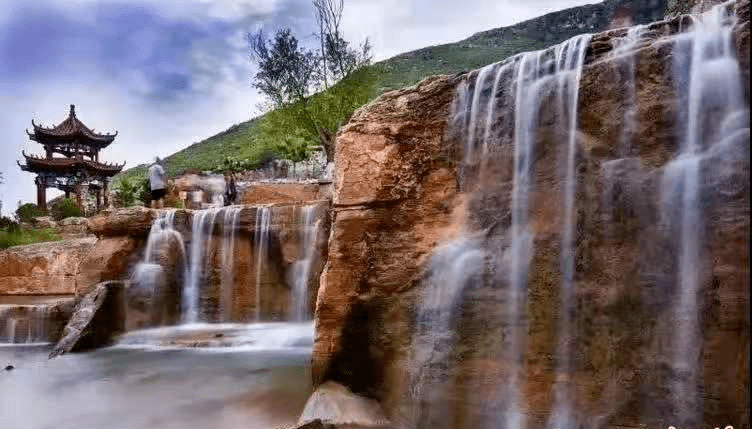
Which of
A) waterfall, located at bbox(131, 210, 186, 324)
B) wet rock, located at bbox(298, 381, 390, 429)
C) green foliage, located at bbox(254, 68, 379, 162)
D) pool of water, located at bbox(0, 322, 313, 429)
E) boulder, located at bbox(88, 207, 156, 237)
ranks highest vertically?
green foliage, located at bbox(254, 68, 379, 162)

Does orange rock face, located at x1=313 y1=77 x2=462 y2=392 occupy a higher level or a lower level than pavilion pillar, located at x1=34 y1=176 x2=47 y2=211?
lower

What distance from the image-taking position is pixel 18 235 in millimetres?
19125

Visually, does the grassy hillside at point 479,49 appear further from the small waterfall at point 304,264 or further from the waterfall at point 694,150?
the waterfall at point 694,150

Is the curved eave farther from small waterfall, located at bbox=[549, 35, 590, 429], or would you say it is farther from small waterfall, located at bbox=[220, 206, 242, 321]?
small waterfall, located at bbox=[549, 35, 590, 429]

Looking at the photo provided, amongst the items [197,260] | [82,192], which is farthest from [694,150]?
[82,192]

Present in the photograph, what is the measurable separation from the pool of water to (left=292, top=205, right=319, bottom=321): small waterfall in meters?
1.02

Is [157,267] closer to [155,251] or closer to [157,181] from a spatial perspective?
Result: [155,251]

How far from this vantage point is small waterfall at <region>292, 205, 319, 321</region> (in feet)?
36.5

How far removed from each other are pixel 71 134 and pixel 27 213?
34.7 ft

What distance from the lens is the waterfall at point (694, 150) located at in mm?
3129

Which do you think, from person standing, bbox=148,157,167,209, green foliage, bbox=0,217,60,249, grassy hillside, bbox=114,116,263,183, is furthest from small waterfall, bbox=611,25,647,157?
grassy hillside, bbox=114,116,263,183

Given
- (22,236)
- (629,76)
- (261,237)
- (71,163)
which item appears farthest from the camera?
(71,163)

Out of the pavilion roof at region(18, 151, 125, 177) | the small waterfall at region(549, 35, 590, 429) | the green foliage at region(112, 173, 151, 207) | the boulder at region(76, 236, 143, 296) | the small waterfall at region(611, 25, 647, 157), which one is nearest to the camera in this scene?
the small waterfall at region(549, 35, 590, 429)

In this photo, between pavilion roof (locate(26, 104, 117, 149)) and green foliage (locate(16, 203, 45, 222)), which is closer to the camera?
green foliage (locate(16, 203, 45, 222))
